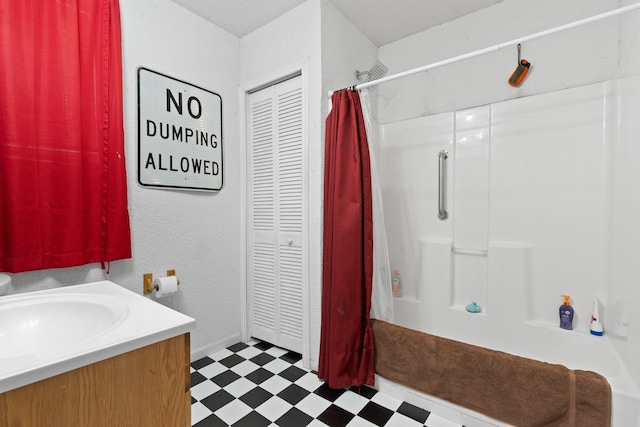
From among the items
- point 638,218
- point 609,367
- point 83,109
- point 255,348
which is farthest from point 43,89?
point 609,367

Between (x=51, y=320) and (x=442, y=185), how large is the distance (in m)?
2.05

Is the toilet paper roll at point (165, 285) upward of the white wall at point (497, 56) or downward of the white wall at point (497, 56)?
downward

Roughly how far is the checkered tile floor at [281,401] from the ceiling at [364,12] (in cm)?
224

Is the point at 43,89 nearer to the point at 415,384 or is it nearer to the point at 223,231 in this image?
the point at 223,231

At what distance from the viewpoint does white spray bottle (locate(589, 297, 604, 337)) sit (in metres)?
1.52

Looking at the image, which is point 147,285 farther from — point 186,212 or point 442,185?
point 442,185

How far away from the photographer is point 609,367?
55.4 inches

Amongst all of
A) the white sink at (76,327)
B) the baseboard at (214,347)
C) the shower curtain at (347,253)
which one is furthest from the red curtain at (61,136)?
the shower curtain at (347,253)

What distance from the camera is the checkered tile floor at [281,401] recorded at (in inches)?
54.1

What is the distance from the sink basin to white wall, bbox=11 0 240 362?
0.56 meters

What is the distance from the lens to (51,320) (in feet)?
2.89

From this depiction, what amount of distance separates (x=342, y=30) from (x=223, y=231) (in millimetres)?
1557

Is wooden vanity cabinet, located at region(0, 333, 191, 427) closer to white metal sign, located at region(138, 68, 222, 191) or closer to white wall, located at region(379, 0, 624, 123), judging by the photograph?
white metal sign, located at region(138, 68, 222, 191)

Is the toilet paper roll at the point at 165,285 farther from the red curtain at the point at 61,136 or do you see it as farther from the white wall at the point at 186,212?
the red curtain at the point at 61,136
